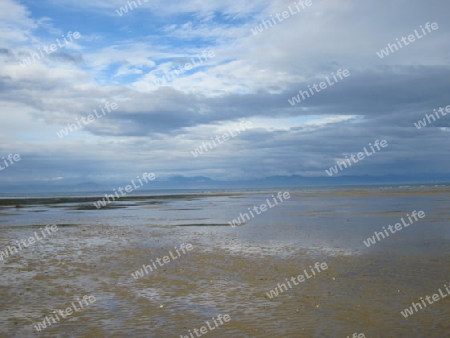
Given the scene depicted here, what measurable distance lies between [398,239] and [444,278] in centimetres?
923

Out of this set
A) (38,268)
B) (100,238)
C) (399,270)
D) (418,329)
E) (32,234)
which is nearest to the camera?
(418,329)

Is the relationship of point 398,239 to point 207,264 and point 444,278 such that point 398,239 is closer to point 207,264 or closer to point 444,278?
point 444,278

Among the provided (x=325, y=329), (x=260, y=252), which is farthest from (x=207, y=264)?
Answer: (x=325, y=329)

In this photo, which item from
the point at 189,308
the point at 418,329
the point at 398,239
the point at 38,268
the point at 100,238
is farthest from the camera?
the point at 100,238

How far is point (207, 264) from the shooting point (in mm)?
17609

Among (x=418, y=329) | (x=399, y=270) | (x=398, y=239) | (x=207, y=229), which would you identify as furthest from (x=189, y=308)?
(x=207, y=229)

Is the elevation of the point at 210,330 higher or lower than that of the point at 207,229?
higher

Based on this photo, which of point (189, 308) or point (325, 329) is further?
point (189, 308)

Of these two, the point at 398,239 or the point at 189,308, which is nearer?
the point at 189,308

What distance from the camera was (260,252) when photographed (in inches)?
794

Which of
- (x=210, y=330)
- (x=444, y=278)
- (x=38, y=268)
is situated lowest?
(x=444, y=278)

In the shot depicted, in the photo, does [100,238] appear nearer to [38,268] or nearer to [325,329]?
[38,268]

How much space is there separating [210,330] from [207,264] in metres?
7.87

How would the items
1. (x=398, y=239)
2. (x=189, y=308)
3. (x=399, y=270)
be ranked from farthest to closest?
(x=398, y=239), (x=399, y=270), (x=189, y=308)
